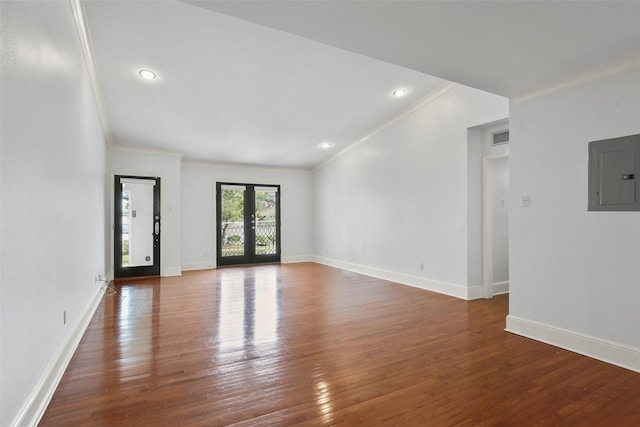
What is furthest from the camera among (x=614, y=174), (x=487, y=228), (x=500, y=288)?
(x=500, y=288)

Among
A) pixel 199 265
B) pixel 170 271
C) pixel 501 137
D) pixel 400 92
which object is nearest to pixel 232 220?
pixel 199 265

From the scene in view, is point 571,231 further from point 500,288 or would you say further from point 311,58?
point 311,58

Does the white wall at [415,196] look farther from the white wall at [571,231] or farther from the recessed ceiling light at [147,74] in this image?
the recessed ceiling light at [147,74]

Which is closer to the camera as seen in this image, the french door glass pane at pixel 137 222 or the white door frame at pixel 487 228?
the white door frame at pixel 487 228

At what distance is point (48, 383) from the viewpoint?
2.14 meters

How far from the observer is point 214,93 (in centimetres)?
471

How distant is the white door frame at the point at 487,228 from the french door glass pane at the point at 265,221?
557 cm

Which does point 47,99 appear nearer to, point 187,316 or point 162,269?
point 187,316

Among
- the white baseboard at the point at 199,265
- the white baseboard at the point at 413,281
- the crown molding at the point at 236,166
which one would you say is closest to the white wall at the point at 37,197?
the white baseboard at the point at 199,265

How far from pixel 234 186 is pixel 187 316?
195 inches

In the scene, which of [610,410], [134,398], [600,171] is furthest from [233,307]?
[600,171]

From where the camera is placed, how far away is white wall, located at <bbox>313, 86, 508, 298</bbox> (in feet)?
16.0

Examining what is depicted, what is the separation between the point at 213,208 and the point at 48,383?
6189mm

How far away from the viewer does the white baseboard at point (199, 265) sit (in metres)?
7.77
